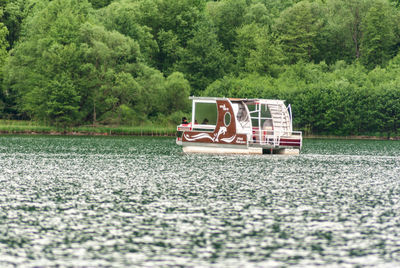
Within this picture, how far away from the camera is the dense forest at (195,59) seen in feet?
341

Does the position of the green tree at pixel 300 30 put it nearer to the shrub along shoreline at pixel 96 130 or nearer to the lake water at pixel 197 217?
the shrub along shoreline at pixel 96 130

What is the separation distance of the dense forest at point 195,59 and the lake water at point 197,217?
6301cm

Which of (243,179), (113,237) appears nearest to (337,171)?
(243,179)

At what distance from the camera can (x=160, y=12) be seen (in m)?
139

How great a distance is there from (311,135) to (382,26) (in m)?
34.7

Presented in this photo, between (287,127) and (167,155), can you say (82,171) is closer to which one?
(167,155)

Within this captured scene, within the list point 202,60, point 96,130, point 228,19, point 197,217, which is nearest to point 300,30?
point 228,19

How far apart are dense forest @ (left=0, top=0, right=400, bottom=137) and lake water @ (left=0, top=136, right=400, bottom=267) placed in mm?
63012

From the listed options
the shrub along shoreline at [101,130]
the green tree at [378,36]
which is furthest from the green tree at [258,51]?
the shrub along shoreline at [101,130]

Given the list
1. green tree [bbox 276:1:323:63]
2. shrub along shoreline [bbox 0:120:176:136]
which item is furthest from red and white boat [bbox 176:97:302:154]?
green tree [bbox 276:1:323:63]

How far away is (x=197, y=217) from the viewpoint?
2262 cm

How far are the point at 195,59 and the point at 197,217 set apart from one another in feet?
356

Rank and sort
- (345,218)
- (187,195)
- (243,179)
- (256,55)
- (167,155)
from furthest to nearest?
→ (256,55), (167,155), (243,179), (187,195), (345,218)

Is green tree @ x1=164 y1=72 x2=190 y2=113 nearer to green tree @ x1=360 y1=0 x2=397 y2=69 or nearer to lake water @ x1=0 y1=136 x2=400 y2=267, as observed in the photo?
green tree @ x1=360 y1=0 x2=397 y2=69
